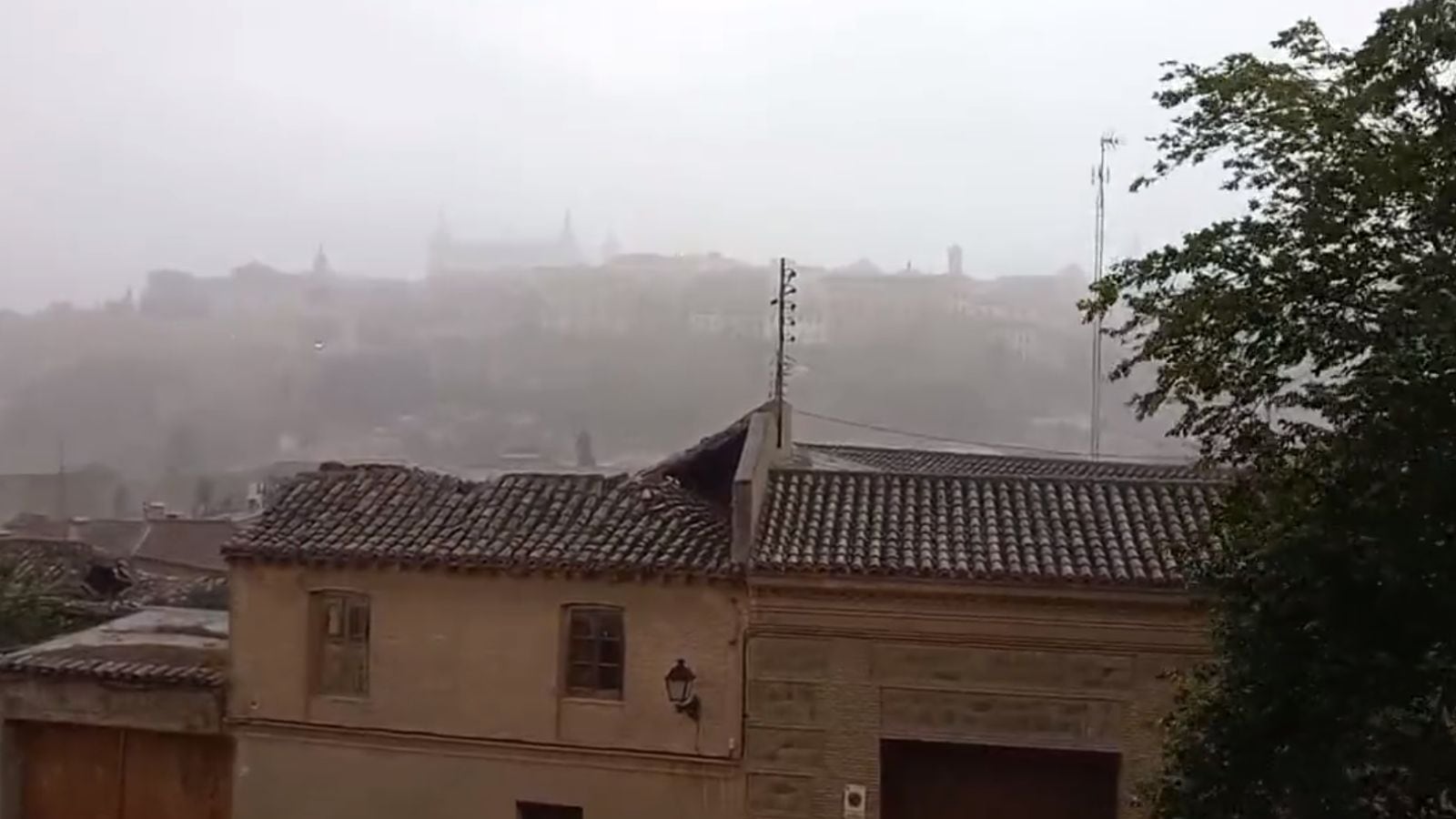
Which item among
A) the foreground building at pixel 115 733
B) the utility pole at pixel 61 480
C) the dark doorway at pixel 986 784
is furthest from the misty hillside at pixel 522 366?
the dark doorway at pixel 986 784

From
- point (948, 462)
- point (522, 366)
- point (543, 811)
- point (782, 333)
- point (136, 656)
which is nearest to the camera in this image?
point (543, 811)

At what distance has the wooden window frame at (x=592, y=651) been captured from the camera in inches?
573

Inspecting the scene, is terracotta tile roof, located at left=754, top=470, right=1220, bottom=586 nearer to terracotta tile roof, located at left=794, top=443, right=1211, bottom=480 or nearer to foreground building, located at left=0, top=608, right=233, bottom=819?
terracotta tile roof, located at left=794, top=443, right=1211, bottom=480

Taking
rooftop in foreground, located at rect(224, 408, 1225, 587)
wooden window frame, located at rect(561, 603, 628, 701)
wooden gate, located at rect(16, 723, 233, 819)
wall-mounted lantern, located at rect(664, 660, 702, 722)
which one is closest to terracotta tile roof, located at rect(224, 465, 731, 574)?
rooftop in foreground, located at rect(224, 408, 1225, 587)

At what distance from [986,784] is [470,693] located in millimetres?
5542

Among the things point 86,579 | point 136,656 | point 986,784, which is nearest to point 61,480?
point 86,579

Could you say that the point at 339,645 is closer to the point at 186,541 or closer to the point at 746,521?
the point at 746,521

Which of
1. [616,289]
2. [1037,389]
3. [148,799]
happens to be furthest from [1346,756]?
[616,289]

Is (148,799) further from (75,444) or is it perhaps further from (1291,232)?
(75,444)

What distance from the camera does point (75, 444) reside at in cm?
3881

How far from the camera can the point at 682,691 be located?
14.0 meters

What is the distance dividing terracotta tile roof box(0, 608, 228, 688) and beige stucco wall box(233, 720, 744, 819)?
1.05m

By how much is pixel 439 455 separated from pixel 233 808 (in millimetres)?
16970

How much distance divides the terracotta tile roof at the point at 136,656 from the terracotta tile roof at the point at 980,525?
6.86m
